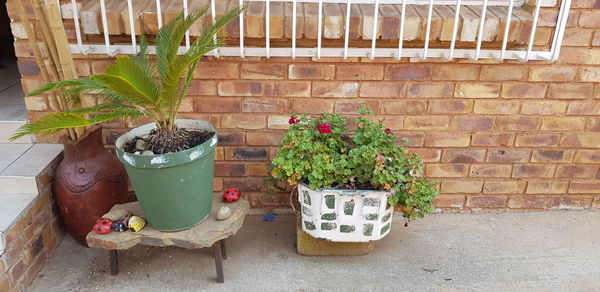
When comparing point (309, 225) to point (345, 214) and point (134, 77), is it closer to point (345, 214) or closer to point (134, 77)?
point (345, 214)

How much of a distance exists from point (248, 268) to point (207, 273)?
0.20 m

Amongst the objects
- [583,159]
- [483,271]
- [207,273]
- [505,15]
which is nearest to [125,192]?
[207,273]

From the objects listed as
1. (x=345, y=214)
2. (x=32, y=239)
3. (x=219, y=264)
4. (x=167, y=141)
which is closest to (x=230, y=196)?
(x=219, y=264)

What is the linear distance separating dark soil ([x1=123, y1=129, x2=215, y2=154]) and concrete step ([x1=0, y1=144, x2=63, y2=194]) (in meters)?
0.53

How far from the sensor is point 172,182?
2035 mm

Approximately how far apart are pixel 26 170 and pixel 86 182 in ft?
0.98

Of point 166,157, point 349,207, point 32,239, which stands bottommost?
point 32,239

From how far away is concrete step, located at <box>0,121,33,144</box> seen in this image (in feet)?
8.32

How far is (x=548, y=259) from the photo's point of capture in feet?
7.95

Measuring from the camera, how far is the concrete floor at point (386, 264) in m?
2.23

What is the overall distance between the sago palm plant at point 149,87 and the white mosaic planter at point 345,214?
2.11 ft

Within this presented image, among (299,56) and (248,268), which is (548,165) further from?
(248,268)

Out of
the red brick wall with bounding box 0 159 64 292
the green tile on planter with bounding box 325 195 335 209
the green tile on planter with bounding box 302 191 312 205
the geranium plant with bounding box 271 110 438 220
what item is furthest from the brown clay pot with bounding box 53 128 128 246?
the green tile on planter with bounding box 325 195 335 209

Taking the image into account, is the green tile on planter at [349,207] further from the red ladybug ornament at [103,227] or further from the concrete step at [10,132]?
the concrete step at [10,132]
